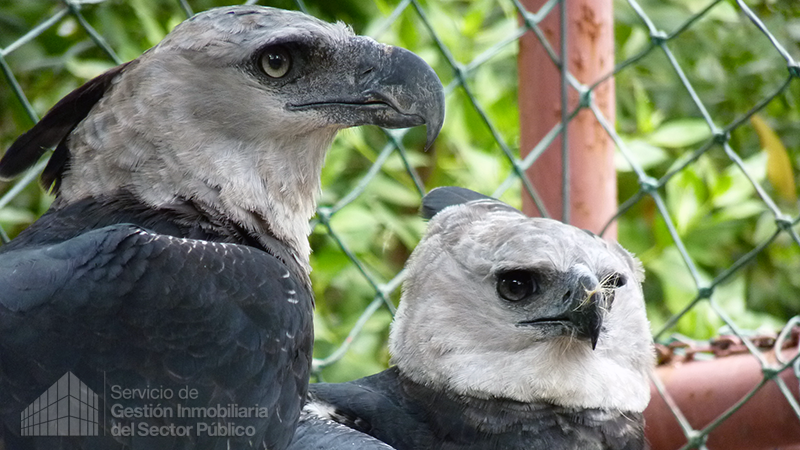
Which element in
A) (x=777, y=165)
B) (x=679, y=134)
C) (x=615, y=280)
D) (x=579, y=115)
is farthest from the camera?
(x=777, y=165)

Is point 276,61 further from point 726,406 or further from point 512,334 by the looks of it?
point 726,406

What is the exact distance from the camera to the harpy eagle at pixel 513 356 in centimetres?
163

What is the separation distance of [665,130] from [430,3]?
78 cm

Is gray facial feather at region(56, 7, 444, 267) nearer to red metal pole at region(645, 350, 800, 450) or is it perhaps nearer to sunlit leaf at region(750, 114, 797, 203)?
red metal pole at region(645, 350, 800, 450)

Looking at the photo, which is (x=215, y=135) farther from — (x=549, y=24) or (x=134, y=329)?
(x=549, y=24)

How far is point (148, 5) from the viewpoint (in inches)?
105

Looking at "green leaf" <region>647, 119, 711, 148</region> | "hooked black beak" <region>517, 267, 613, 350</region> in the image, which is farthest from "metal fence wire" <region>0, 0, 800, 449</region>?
"hooked black beak" <region>517, 267, 613, 350</region>

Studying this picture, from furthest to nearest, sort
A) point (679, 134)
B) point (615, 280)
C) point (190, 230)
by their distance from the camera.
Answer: point (679, 134)
point (615, 280)
point (190, 230)

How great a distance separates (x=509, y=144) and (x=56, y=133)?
1.56 meters

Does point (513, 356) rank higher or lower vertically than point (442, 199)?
lower

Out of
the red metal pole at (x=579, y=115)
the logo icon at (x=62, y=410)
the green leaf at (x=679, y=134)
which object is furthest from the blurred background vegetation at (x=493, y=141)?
the logo icon at (x=62, y=410)

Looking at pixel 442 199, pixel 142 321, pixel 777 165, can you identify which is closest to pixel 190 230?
pixel 142 321

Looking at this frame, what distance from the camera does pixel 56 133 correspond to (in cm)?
157

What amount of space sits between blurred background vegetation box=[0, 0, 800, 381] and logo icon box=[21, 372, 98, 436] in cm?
106
